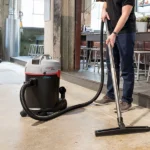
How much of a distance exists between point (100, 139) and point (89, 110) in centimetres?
83

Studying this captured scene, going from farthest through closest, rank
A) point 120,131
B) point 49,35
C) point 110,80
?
point 49,35
point 110,80
point 120,131

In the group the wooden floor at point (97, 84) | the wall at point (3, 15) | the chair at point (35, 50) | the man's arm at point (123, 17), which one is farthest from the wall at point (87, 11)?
the man's arm at point (123, 17)

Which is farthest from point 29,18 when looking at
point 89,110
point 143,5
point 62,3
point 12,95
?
point 89,110

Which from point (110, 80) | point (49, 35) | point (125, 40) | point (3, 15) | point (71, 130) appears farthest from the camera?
point (3, 15)

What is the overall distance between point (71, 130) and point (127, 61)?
877 mm

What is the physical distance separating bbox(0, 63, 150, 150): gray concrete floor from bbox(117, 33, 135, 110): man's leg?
0.15m

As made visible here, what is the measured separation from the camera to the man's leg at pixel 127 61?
260cm

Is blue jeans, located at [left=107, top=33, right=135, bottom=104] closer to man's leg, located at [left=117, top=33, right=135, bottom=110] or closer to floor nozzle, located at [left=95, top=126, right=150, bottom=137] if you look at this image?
man's leg, located at [left=117, top=33, right=135, bottom=110]

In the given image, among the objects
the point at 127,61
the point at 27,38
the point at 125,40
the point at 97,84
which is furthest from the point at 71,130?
the point at 27,38

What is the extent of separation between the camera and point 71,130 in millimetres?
2170

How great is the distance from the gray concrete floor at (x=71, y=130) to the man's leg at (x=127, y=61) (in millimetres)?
145

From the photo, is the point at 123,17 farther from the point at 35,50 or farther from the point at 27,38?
the point at 27,38

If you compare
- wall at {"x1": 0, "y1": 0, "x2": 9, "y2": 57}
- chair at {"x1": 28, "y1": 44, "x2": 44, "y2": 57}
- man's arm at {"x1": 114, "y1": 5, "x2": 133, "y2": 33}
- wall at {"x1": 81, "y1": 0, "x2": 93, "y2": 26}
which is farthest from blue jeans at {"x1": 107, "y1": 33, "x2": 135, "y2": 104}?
wall at {"x1": 81, "y1": 0, "x2": 93, "y2": 26}

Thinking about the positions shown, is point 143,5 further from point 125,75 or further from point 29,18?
point 125,75
